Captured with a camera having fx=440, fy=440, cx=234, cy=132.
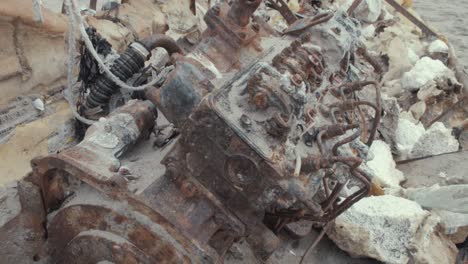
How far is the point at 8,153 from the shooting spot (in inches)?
101

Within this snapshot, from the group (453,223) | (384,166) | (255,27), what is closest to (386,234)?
(453,223)

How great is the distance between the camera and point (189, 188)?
1812 millimetres

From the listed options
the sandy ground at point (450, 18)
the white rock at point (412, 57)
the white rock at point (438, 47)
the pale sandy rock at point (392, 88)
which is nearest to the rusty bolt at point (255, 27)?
the pale sandy rock at point (392, 88)

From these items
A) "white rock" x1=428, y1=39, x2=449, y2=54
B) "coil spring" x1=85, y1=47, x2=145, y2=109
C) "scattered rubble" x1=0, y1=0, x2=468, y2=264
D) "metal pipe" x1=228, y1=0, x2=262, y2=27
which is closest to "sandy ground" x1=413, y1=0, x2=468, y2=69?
"white rock" x1=428, y1=39, x2=449, y2=54

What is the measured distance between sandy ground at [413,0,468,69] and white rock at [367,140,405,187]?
4224mm

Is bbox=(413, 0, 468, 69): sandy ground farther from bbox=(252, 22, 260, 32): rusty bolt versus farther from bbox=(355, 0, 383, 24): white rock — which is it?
bbox=(252, 22, 260, 32): rusty bolt

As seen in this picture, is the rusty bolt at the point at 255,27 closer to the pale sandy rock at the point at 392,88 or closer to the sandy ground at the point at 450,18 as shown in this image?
the pale sandy rock at the point at 392,88

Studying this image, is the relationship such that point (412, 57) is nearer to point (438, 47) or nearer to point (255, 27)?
point (438, 47)

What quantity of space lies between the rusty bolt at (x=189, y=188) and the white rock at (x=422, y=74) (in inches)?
143

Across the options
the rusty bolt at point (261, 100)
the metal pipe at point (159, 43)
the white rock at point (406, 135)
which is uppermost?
the rusty bolt at point (261, 100)

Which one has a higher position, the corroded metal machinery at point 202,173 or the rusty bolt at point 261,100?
the rusty bolt at point 261,100

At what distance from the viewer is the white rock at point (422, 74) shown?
470cm

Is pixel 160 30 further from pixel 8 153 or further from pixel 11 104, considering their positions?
pixel 8 153

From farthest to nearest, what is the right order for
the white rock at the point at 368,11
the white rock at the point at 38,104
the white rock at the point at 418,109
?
the white rock at the point at 368,11
the white rock at the point at 418,109
the white rock at the point at 38,104
